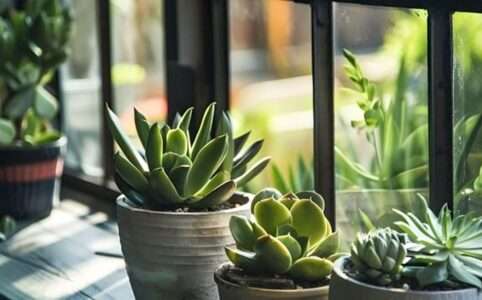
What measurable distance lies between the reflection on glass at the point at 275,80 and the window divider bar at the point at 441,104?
0.36 m

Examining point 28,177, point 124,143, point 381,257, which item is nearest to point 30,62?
point 28,177

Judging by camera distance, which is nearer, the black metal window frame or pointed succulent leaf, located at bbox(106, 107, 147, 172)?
the black metal window frame

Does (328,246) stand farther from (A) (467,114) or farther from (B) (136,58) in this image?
(B) (136,58)

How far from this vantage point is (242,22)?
86.9 inches

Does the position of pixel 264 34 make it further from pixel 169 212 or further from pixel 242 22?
pixel 169 212

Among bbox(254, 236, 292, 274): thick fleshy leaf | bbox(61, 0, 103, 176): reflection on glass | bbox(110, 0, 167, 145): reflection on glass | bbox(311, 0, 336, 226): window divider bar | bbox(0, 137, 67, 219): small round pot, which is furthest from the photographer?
bbox(61, 0, 103, 176): reflection on glass

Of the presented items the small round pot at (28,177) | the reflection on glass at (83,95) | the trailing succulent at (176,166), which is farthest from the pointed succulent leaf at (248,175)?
the reflection on glass at (83,95)

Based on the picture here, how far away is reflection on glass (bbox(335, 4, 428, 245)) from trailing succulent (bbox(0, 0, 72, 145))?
2.48ft

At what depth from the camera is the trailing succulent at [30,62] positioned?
2330 millimetres

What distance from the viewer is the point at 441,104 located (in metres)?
1.59

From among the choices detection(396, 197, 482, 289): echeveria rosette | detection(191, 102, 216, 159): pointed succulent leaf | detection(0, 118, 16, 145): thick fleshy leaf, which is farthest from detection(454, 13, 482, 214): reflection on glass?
Result: detection(0, 118, 16, 145): thick fleshy leaf

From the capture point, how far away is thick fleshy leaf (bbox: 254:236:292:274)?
4.72 ft

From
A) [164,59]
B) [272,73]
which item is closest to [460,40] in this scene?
[164,59]

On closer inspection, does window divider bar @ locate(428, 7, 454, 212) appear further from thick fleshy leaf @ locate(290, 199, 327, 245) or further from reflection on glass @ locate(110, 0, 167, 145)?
reflection on glass @ locate(110, 0, 167, 145)
